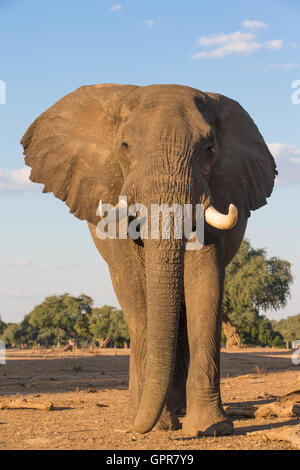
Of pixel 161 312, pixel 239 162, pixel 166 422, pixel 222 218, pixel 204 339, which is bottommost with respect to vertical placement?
pixel 166 422

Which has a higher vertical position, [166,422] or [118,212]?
[118,212]

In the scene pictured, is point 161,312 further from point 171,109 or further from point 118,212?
point 171,109

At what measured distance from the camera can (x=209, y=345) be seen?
706 centimetres

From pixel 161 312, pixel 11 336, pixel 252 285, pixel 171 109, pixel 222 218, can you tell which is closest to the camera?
pixel 161 312

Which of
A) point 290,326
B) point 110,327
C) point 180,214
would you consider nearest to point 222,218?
point 180,214

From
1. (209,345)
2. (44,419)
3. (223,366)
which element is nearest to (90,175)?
(209,345)

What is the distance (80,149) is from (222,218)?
2.40 meters

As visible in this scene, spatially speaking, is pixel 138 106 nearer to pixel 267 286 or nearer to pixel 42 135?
pixel 42 135

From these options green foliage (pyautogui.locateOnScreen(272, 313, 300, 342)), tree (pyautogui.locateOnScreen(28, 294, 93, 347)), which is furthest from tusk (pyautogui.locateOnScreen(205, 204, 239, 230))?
green foliage (pyautogui.locateOnScreen(272, 313, 300, 342))

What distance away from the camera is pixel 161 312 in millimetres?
6414

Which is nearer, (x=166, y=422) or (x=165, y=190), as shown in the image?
(x=165, y=190)

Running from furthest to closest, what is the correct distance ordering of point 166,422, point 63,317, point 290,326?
point 290,326
point 63,317
point 166,422

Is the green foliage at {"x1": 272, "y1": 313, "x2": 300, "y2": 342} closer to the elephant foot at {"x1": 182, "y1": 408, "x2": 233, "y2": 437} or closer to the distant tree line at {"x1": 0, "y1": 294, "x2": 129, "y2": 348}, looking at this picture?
the distant tree line at {"x1": 0, "y1": 294, "x2": 129, "y2": 348}
